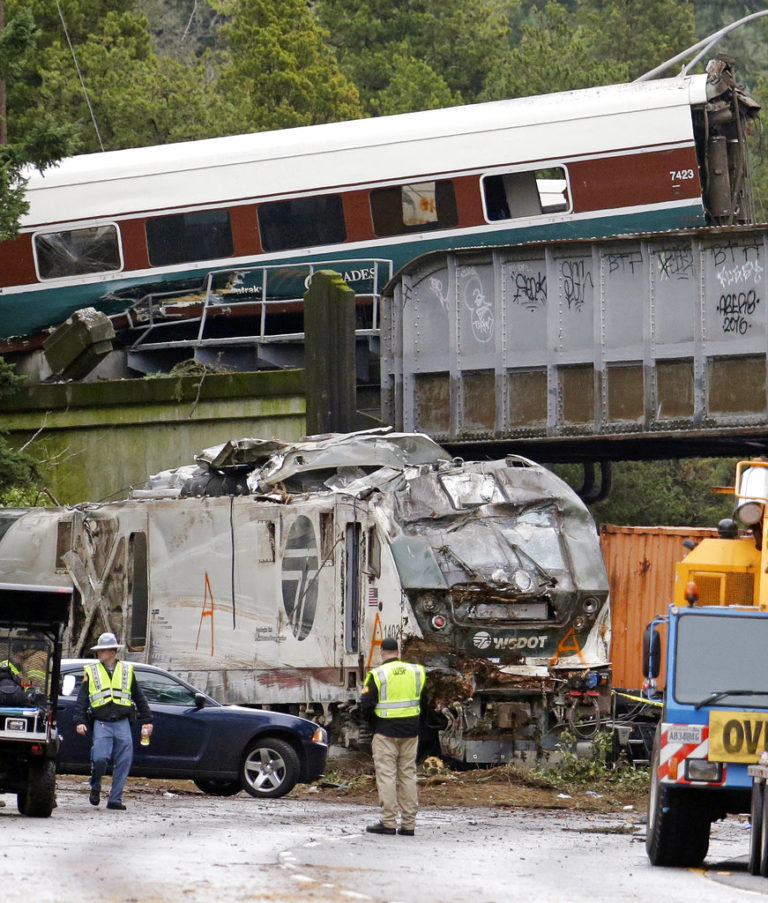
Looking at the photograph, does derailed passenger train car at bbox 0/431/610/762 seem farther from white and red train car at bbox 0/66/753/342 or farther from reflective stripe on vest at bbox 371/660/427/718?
white and red train car at bbox 0/66/753/342

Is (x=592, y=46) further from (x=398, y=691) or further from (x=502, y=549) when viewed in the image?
(x=398, y=691)

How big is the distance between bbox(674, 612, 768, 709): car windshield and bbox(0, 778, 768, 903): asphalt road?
3.66ft

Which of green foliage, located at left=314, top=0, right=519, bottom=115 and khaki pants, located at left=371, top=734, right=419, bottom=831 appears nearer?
khaki pants, located at left=371, top=734, right=419, bottom=831

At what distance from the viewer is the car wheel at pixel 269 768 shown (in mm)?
14867

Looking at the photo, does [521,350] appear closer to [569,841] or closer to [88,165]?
[88,165]

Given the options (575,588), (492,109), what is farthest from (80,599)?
(492,109)

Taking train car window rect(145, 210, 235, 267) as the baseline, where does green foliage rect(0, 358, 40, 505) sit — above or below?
below

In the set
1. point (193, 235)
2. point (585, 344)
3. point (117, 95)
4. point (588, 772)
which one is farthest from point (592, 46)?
point (588, 772)

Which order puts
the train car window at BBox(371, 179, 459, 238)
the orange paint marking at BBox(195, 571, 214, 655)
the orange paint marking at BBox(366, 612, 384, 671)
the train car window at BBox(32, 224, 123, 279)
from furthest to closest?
the train car window at BBox(32, 224, 123, 279) → the train car window at BBox(371, 179, 459, 238) → the orange paint marking at BBox(195, 571, 214, 655) → the orange paint marking at BBox(366, 612, 384, 671)

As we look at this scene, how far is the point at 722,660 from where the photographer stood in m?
10.7

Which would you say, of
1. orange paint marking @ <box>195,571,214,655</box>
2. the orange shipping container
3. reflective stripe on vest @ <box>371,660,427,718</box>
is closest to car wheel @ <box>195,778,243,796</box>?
orange paint marking @ <box>195,571,214,655</box>

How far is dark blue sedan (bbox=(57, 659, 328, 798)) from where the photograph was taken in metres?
14.8

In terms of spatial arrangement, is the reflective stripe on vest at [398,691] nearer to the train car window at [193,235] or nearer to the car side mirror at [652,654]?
the car side mirror at [652,654]

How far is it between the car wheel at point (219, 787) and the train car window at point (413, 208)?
8923 mm
